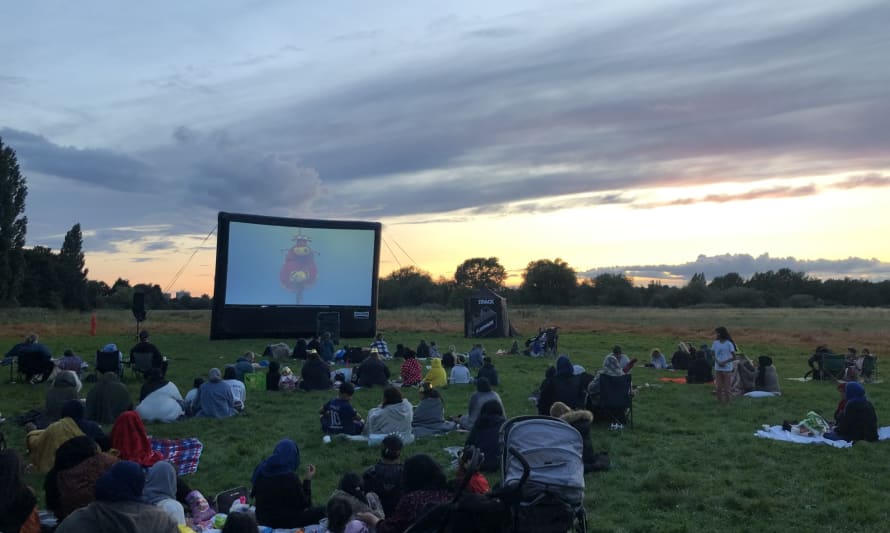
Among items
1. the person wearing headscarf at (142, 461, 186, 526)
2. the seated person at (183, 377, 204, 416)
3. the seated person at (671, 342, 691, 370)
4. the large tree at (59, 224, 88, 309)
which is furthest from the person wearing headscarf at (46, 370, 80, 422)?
the large tree at (59, 224, 88, 309)

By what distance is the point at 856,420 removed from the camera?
29.7 feet

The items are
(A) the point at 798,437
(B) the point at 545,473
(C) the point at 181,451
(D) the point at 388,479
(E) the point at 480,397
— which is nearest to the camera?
(B) the point at 545,473

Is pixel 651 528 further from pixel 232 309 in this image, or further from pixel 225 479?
pixel 232 309

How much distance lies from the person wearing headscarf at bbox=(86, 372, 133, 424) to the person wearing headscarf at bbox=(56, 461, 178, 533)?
261 inches

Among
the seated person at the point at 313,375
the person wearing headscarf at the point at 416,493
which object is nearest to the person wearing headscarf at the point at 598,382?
the seated person at the point at 313,375

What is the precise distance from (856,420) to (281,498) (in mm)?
7517

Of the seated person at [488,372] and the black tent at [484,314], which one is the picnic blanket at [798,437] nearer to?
→ the seated person at [488,372]

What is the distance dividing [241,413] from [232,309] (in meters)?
13.6

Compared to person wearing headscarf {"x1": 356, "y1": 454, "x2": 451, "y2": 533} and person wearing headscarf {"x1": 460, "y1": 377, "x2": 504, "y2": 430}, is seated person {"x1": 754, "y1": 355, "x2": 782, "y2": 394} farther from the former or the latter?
person wearing headscarf {"x1": 356, "y1": 454, "x2": 451, "y2": 533}

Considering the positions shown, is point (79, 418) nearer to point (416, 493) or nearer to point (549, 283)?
point (416, 493)

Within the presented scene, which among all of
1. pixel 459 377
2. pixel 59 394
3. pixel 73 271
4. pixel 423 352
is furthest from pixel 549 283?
pixel 59 394

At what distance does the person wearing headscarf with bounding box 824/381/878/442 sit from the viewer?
9.06 meters

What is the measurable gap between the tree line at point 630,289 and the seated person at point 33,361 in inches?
2246

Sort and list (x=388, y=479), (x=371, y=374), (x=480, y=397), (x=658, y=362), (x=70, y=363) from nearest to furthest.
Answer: (x=388, y=479) < (x=480, y=397) < (x=371, y=374) < (x=70, y=363) < (x=658, y=362)
